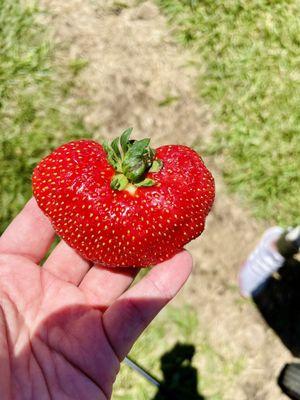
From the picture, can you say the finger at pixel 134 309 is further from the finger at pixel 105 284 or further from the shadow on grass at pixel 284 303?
the shadow on grass at pixel 284 303

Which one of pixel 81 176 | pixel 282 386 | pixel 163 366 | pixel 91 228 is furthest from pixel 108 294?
pixel 282 386

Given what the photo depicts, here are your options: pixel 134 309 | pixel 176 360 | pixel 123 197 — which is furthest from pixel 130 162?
pixel 176 360

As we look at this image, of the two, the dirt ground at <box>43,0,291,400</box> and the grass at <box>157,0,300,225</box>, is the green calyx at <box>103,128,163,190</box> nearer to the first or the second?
the dirt ground at <box>43,0,291,400</box>

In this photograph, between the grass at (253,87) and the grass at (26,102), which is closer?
the grass at (26,102)

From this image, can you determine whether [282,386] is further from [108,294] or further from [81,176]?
[81,176]

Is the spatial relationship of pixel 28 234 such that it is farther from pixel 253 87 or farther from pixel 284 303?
pixel 253 87

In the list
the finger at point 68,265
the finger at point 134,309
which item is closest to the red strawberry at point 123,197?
the finger at point 134,309
